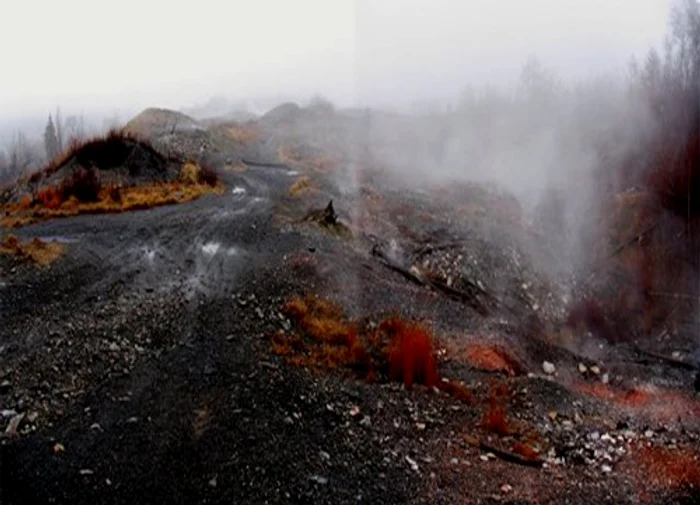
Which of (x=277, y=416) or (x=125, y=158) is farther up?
(x=125, y=158)

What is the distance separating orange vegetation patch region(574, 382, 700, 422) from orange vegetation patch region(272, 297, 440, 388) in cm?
376

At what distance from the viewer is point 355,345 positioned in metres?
10.7

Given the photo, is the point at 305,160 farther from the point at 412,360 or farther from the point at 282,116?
the point at 412,360

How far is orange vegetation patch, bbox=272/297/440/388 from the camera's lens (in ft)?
33.3

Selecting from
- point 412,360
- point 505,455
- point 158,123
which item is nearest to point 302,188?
point 412,360

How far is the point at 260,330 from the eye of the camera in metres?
10.7

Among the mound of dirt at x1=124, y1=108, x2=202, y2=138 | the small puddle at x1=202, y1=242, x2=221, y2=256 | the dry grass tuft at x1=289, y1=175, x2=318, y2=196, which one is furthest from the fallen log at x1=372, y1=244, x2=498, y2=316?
the mound of dirt at x1=124, y1=108, x2=202, y2=138

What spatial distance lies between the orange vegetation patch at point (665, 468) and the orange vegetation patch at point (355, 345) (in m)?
2.78

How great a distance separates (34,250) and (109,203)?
4.72 metres

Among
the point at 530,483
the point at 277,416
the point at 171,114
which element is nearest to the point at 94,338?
the point at 277,416

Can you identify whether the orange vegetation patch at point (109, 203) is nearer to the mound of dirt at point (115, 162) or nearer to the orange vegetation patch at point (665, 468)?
the mound of dirt at point (115, 162)

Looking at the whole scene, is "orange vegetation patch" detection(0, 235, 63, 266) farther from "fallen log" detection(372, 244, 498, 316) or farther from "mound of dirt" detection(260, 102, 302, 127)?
"mound of dirt" detection(260, 102, 302, 127)

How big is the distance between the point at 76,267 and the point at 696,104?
34321 millimetres

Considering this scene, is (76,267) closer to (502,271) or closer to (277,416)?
(277,416)
